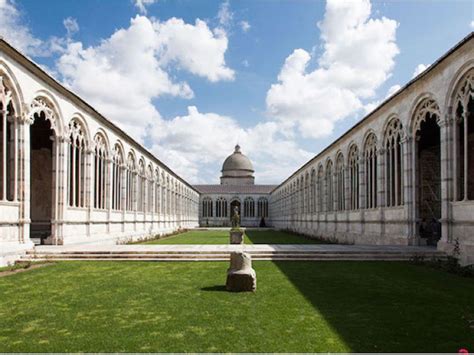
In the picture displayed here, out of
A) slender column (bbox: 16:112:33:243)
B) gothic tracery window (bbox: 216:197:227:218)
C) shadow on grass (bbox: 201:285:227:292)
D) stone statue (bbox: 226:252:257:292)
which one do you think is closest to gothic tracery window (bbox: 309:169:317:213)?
slender column (bbox: 16:112:33:243)

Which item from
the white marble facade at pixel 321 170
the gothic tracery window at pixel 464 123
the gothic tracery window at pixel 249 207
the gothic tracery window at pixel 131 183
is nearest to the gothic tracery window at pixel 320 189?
the white marble facade at pixel 321 170

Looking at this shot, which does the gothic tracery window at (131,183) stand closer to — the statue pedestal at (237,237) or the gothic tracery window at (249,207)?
the statue pedestal at (237,237)

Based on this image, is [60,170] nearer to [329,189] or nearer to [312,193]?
[329,189]

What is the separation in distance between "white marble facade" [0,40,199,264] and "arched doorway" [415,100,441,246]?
1530 centimetres

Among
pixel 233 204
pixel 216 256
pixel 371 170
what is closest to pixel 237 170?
pixel 233 204

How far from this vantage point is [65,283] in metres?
11.2

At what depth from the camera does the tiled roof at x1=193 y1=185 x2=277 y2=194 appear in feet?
266

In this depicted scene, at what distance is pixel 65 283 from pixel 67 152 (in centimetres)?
1048

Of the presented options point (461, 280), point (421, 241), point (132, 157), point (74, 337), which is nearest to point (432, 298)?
point (461, 280)

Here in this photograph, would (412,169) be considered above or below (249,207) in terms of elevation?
above

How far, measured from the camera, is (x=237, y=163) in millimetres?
91625

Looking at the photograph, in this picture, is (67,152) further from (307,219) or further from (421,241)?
(307,219)

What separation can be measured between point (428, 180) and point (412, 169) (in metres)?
5.47

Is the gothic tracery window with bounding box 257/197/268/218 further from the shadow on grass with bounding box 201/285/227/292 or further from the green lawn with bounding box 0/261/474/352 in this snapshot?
the shadow on grass with bounding box 201/285/227/292
